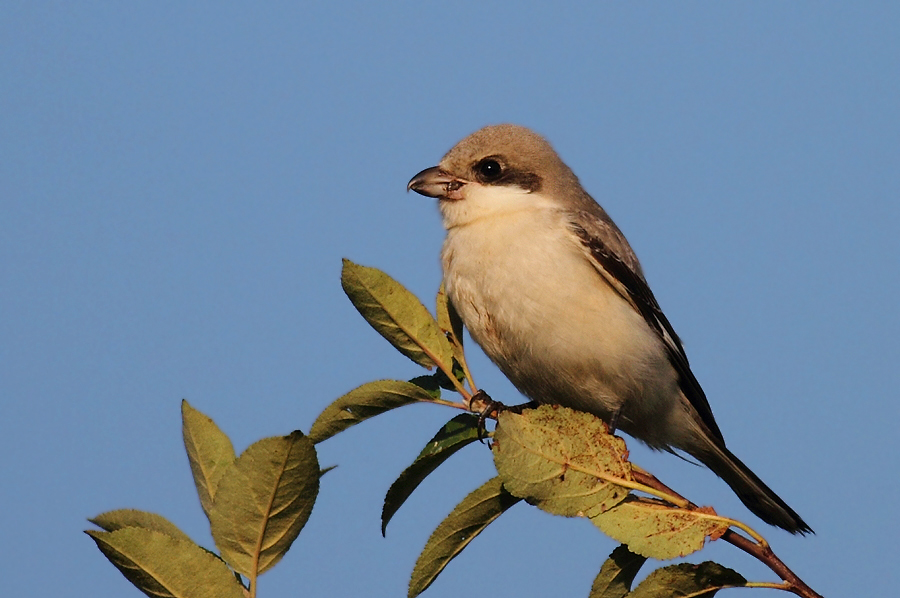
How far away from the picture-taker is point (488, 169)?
17.0 ft

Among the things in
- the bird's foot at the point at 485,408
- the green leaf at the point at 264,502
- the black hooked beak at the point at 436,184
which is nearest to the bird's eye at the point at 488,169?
the black hooked beak at the point at 436,184

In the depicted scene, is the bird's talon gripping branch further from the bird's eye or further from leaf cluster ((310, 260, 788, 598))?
the bird's eye

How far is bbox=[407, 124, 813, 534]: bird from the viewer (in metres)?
4.51

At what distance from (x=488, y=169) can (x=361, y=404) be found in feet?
7.55

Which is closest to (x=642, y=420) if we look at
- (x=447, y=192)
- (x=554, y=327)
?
(x=554, y=327)

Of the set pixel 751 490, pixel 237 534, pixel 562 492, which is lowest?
pixel 751 490

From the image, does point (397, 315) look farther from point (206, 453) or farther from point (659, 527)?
point (659, 527)

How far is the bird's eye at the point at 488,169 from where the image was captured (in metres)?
5.18

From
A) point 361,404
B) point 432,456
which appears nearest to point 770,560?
point 432,456

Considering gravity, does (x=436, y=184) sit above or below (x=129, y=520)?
above

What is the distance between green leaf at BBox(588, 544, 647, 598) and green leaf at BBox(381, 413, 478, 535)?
0.66 metres

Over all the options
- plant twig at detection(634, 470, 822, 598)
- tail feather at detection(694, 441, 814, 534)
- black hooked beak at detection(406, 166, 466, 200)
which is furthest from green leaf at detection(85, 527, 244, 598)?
tail feather at detection(694, 441, 814, 534)

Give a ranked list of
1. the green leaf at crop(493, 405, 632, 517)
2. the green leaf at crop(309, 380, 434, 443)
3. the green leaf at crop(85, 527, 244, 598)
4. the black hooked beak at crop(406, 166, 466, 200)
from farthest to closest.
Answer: the black hooked beak at crop(406, 166, 466, 200) → the green leaf at crop(309, 380, 434, 443) → the green leaf at crop(493, 405, 632, 517) → the green leaf at crop(85, 527, 244, 598)

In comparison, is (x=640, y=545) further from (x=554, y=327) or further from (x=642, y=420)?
(x=642, y=420)
